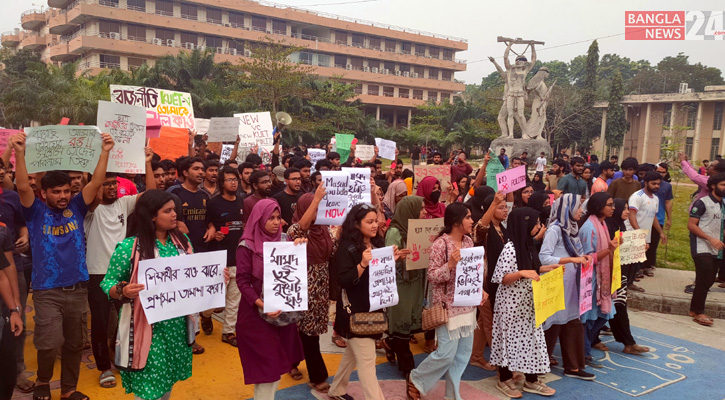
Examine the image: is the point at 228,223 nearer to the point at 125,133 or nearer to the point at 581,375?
the point at 125,133

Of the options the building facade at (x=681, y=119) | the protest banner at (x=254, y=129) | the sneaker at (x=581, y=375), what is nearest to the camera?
the sneaker at (x=581, y=375)

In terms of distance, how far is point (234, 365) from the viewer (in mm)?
5289

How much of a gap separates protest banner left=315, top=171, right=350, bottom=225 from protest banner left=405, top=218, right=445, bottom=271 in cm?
65

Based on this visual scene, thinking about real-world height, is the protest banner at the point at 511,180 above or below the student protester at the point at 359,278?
above

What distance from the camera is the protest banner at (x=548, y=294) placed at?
457 cm

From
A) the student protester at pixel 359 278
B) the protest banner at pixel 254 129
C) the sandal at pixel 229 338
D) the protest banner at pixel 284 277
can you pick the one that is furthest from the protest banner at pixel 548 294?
the protest banner at pixel 254 129

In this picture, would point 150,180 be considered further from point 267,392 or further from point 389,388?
point 389,388

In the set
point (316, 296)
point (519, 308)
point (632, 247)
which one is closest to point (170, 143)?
point (316, 296)

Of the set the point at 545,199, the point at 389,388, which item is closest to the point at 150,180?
the point at 389,388

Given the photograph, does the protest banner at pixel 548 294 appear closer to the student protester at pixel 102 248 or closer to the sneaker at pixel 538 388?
the sneaker at pixel 538 388

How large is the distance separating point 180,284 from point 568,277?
12.5ft

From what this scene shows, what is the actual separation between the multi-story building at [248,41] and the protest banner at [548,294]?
44.3 meters

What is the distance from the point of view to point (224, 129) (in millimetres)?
10172

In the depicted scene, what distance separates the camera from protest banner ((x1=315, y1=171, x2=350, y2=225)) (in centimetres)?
467
